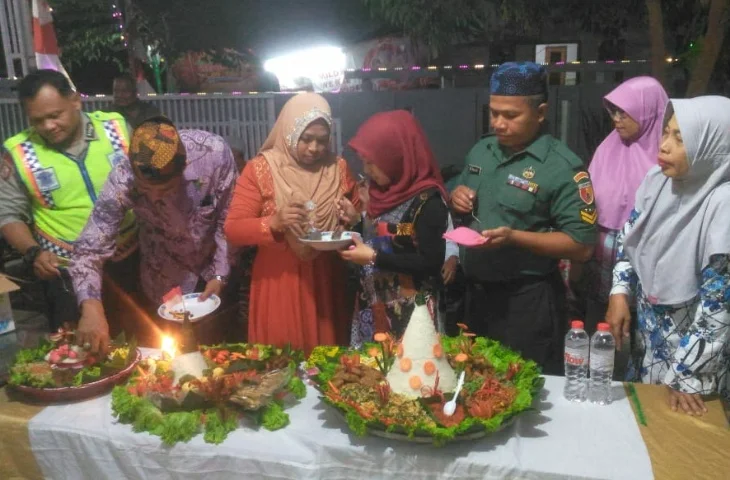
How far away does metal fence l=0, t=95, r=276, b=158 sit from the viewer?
22.1ft

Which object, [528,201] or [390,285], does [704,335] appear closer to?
[528,201]

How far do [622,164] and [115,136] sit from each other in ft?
7.21

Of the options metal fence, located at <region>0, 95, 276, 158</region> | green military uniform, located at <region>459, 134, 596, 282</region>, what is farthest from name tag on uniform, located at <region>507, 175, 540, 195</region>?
metal fence, located at <region>0, 95, 276, 158</region>

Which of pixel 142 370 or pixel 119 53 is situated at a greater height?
pixel 119 53

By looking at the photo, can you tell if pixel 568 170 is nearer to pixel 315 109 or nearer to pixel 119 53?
pixel 315 109

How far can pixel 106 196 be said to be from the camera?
2.22 meters

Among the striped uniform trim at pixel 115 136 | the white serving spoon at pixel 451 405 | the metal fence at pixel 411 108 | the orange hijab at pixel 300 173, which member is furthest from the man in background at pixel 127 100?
the white serving spoon at pixel 451 405

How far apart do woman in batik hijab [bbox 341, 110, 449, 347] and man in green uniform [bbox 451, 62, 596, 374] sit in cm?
12

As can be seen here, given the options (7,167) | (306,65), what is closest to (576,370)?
(7,167)

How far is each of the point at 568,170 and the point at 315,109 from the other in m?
0.89

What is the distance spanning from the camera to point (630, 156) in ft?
8.81

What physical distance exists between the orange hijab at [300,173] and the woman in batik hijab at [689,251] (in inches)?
41.3

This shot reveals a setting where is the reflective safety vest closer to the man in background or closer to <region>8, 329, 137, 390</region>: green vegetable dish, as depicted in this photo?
<region>8, 329, 137, 390</region>: green vegetable dish

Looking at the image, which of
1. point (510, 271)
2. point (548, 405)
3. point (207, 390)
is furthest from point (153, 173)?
point (548, 405)
